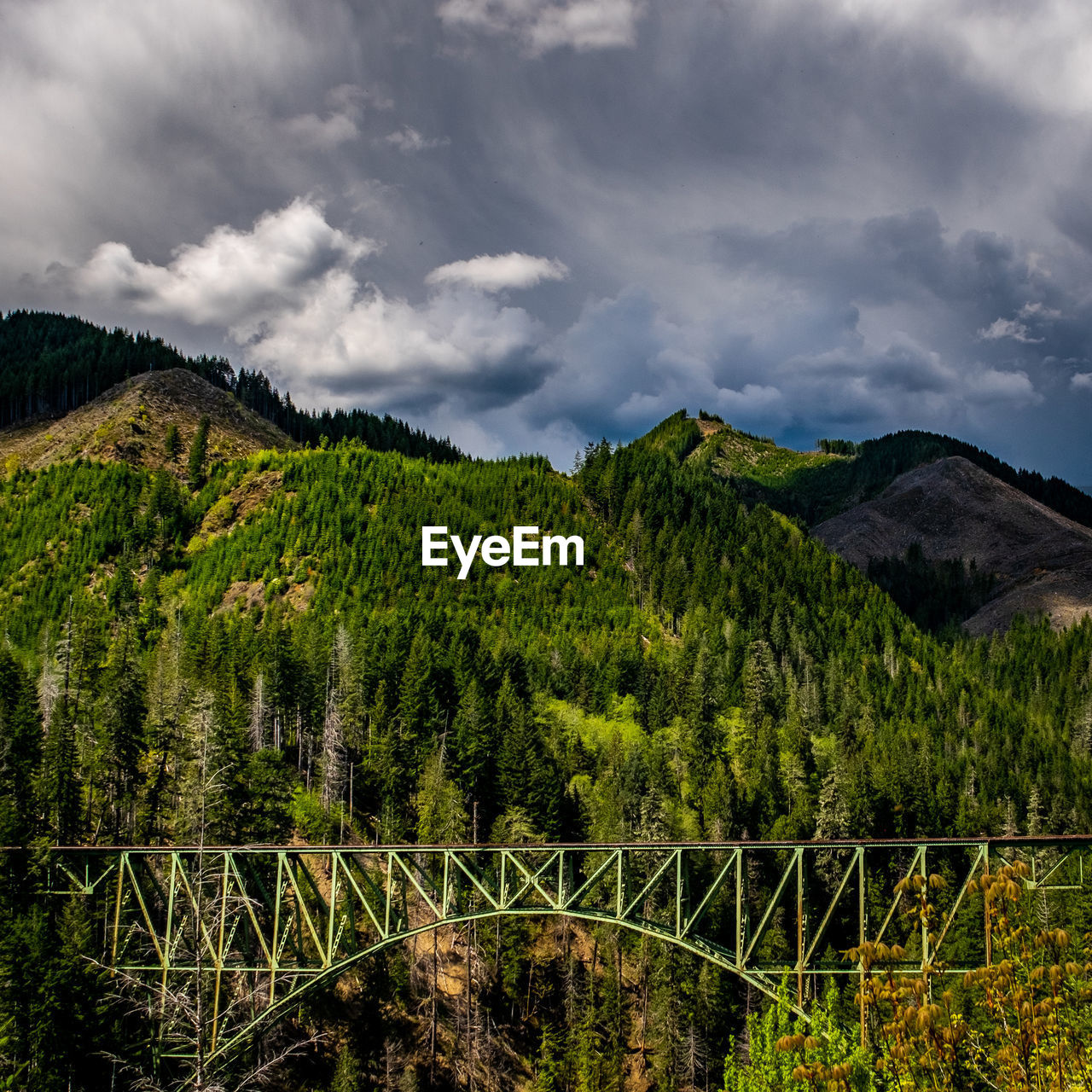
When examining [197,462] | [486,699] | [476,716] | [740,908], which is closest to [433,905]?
[740,908]

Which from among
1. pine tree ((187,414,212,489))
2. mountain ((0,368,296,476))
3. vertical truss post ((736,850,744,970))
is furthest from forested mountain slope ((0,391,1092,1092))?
vertical truss post ((736,850,744,970))

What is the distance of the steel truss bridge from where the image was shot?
3641cm

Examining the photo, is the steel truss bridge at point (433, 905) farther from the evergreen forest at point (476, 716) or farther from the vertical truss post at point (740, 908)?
the evergreen forest at point (476, 716)

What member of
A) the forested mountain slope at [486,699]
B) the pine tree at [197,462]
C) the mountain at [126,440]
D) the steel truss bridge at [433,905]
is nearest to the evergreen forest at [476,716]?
the forested mountain slope at [486,699]

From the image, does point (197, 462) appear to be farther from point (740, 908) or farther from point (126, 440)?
point (740, 908)

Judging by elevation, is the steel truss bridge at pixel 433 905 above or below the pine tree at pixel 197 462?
below

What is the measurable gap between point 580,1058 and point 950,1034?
2252 inches

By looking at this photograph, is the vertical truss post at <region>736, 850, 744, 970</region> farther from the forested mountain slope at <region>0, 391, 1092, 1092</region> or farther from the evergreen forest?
the forested mountain slope at <region>0, 391, 1092, 1092</region>

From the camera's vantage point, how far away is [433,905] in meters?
40.7

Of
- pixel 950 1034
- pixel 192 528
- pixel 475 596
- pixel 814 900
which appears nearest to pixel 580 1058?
pixel 814 900

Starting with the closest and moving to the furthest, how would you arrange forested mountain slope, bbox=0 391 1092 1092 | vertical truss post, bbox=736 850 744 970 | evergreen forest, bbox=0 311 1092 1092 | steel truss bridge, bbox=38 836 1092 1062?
vertical truss post, bbox=736 850 744 970 → steel truss bridge, bbox=38 836 1092 1062 → evergreen forest, bbox=0 311 1092 1092 → forested mountain slope, bbox=0 391 1092 1092

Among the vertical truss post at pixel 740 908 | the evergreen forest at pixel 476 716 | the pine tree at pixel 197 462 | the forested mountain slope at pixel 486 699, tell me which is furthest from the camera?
the pine tree at pixel 197 462

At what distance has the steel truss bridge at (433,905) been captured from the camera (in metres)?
36.4

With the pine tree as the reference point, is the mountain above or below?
above
